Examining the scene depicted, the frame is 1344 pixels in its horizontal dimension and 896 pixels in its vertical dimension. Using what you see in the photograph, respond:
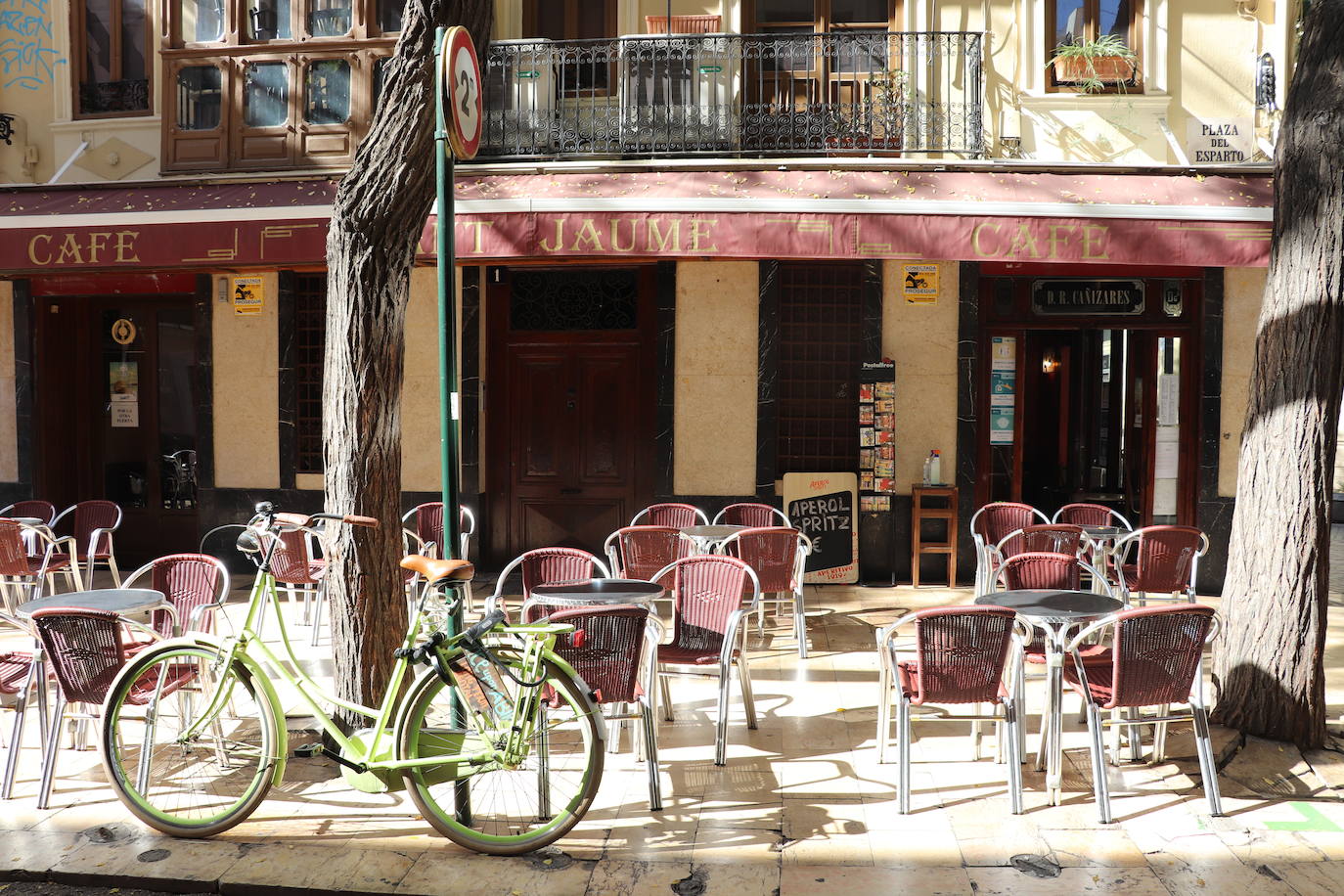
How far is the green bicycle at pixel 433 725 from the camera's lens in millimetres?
4043

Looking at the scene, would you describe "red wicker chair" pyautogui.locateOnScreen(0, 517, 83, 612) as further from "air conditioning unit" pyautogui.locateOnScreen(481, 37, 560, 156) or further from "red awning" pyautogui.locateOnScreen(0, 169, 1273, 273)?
"air conditioning unit" pyautogui.locateOnScreen(481, 37, 560, 156)

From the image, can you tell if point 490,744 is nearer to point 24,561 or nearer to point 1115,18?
point 24,561

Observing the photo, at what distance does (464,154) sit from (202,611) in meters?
2.65

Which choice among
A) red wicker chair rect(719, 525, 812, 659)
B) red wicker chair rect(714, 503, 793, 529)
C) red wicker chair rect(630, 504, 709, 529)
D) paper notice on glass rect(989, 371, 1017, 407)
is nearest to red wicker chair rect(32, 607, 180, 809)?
red wicker chair rect(719, 525, 812, 659)

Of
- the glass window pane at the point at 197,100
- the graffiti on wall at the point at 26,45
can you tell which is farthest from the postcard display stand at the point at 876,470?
the graffiti on wall at the point at 26,45

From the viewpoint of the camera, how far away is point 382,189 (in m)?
5.23

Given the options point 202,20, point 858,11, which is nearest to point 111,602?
point 202,20

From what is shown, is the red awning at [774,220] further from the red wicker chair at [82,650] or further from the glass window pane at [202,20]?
the red wicker chair at [82,650]

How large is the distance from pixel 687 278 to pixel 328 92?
367 cm

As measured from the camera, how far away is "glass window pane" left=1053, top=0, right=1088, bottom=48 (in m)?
10.0

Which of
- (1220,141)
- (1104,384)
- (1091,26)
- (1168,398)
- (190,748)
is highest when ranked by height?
(1091,26)

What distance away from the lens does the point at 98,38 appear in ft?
36.9

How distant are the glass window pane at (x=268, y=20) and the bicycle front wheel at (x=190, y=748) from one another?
7.41m

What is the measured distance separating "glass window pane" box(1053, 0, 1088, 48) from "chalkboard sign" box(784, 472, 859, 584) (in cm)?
436
